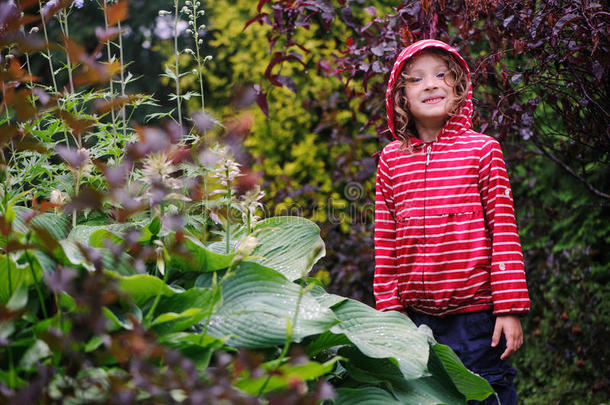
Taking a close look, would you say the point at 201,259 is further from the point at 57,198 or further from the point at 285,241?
the point at 57,198

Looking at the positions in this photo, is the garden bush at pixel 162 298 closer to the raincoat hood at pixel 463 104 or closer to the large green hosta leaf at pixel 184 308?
the large green hosta leaf at pixel 184 308

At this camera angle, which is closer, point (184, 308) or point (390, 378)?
point (184, 308)

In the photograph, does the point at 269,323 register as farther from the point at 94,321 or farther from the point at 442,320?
the point at 442,320

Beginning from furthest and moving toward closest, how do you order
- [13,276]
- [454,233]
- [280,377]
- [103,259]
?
[454,233] → [103,259] → [13,276] → [280,377]

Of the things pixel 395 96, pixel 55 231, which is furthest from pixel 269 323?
pixel 395 96

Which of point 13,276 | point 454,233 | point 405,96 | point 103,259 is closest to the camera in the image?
point 13,276

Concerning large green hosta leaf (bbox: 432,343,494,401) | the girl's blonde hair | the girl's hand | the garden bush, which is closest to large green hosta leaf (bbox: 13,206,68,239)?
the garden bush

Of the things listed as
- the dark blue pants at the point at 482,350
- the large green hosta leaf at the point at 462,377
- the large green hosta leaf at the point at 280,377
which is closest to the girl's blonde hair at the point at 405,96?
the dark blue pants at the point at 482,350

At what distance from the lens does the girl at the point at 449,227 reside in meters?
2.07

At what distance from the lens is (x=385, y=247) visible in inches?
91.1

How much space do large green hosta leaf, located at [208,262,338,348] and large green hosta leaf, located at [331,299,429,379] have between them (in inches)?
3.4

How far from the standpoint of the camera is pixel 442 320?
2178 millimetres

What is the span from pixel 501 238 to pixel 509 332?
0.95 ft

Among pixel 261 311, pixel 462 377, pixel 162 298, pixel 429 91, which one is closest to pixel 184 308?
pixel 162 298
